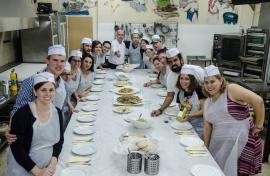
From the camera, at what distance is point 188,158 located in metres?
1.99

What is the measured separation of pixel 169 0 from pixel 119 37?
2.16 m

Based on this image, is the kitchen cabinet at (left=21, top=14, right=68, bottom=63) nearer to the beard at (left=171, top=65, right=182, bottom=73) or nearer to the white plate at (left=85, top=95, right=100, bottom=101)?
the white plate at (left=85, top=95, right=100, bottom=101)

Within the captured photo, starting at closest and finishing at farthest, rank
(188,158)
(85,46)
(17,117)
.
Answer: (17,117), (188,158), (85,46)

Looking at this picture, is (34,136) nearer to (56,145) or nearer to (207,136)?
(56,145)

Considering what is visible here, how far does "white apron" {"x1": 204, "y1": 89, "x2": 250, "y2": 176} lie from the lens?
7.52 ft

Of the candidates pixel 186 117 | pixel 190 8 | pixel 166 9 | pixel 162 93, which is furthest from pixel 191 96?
pixel 190 8

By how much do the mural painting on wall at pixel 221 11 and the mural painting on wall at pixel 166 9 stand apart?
0.90 m

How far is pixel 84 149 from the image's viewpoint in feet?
6.66

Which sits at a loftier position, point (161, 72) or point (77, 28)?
point (77, 28)

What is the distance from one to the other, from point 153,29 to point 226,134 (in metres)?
5.16

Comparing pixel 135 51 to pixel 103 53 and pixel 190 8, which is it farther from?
pixel 190 8

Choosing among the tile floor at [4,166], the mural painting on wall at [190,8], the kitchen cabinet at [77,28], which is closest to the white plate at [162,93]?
the tile floor at [4,166]

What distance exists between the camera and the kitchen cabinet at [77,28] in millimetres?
6918

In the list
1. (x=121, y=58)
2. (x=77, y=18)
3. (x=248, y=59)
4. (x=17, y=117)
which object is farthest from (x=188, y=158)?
(x=77, y=18)
